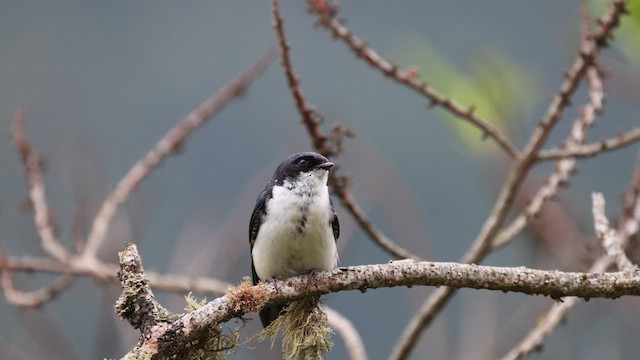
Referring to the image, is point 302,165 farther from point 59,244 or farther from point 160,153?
point 59,244

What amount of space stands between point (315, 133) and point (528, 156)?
3.27 ft

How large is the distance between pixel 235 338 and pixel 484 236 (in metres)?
1.89

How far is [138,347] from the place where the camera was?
3.09m

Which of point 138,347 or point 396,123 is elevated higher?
point 396,123

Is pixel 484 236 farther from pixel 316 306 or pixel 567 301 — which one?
pixel 316 306

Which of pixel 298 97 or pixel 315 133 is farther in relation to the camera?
pixel 315 133

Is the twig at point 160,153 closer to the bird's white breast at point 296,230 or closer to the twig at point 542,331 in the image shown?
the bird's white breast at point 296,230

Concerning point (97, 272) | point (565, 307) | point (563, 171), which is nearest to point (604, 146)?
point (563, 171)

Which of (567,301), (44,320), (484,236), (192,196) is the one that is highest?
(192,196)

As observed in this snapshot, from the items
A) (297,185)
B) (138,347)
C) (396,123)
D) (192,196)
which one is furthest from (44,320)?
(396,123)

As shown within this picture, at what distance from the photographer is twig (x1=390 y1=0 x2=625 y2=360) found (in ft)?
14.1

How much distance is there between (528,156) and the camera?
4.67 metres

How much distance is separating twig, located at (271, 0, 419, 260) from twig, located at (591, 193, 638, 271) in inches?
45.5

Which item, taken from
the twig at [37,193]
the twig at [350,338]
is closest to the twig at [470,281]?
the twig at [350,338]
